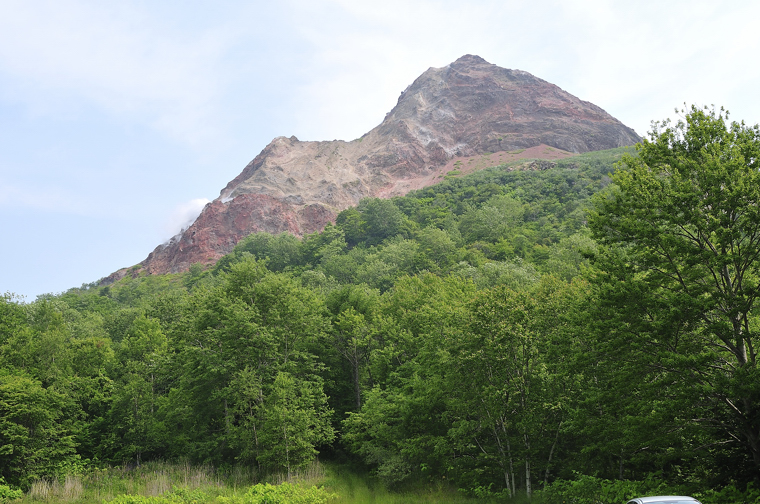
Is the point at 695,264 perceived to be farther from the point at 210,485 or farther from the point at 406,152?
the point at 406,152

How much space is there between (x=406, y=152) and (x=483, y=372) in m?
137

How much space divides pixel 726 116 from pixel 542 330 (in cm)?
1001

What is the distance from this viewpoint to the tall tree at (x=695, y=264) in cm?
1234

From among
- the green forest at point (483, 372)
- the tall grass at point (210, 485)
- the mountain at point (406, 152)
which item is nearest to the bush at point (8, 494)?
the green forest at point (483, 372)

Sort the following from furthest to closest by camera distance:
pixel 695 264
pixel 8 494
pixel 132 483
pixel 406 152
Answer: pixel 406 152 < pixel 132 483 < pixel 8 494 < pixel 695 264

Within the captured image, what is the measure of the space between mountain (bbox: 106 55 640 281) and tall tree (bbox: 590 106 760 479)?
106 metres

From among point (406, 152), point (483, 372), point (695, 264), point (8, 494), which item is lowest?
point (8, 494)

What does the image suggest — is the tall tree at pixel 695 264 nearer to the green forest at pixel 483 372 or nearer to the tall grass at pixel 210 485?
the green forest at pixel 483 372

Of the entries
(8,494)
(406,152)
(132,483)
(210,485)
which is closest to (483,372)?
(210,485)

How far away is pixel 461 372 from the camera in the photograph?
2061 centimetres

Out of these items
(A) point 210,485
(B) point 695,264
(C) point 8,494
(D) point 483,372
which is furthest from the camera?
→ (A) point 210,485

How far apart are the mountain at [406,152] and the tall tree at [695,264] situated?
349 feet

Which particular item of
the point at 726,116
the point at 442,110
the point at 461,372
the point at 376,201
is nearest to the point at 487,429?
the point at 461,372

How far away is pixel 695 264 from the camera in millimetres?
13312
